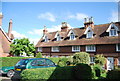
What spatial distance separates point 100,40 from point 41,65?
1602cm

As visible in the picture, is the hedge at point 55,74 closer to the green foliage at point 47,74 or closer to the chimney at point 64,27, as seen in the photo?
the green foliage at point 47,74

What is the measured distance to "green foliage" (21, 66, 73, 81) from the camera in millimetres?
8281

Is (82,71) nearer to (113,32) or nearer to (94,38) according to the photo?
(113,32)

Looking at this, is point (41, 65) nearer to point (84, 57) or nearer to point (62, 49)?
point (84, 57)

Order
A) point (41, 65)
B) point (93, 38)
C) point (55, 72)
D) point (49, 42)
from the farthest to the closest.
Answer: point (49, 42), point (93, 38), point (41, 65), point (55, 72)

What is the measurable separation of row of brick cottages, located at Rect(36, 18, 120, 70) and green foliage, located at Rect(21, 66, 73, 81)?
1363 cm

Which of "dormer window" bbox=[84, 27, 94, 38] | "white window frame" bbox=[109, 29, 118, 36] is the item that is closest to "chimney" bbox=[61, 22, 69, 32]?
"dormer window" bbox=[84, 27, 94, 38]

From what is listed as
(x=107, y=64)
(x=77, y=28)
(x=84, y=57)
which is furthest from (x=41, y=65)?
(x=77, y=28)

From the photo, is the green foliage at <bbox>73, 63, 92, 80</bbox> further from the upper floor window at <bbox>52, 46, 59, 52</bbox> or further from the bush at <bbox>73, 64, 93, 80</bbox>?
the upper floor window at <bbox>52, 46, 59, 52</bbox>

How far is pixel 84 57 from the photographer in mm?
20516

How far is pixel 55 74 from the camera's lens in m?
9.50

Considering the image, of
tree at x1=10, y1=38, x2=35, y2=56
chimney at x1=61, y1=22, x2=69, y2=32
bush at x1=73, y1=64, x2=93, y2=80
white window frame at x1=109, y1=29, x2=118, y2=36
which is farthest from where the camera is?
chimney at x1=61, y1=22, x2=69, y2=32

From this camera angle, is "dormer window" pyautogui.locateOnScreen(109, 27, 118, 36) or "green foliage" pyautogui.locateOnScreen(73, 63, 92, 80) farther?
"dormer window" pyautogui.locateOnScreen(109, 27, 118, 36)

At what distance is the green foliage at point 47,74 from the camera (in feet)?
27.2
